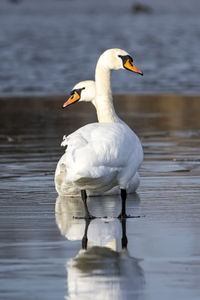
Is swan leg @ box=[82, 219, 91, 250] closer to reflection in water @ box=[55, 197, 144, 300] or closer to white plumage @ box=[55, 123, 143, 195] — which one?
reflection in water @ box=[55, 197, 144, 300]

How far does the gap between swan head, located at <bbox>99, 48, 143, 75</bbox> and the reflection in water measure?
6.24 ft

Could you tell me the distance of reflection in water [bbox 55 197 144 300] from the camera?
565 cm

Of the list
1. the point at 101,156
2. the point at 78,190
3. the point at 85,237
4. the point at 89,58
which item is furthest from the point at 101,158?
the point at 89,58

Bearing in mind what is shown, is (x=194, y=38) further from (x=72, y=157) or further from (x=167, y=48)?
(x=72, y=157)

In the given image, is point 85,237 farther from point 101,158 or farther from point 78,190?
point 78,190

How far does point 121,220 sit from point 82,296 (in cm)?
251

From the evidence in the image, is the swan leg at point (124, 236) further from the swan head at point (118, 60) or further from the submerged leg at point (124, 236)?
the swan head at point (118, 60)

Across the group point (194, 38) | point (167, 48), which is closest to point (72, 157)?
point (167, 48)

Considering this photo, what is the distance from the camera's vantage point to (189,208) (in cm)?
841

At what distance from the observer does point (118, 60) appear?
9.62 meters

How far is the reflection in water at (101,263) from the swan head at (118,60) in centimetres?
190

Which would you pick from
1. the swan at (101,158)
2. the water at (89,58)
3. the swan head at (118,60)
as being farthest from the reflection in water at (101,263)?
the water at (89,58)

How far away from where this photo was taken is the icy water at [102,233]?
5.77 m

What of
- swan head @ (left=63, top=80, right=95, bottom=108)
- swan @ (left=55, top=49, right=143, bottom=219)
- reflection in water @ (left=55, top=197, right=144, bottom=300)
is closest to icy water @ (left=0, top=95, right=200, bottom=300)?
reflection in water @ (left=55, top=197, right=144, bottom=300)
